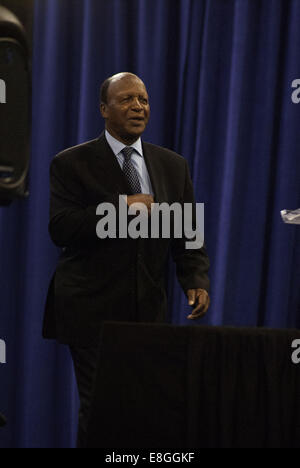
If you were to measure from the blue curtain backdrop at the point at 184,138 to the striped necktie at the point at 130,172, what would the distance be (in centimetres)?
85

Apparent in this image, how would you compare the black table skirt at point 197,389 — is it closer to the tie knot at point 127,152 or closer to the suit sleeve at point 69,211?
the suit sleeve at point 69,211

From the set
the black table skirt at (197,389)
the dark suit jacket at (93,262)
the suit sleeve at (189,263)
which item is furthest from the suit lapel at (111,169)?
the black table skirt at (197,389)

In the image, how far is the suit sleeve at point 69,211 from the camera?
1.83 metres

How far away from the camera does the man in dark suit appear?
6.14 feet

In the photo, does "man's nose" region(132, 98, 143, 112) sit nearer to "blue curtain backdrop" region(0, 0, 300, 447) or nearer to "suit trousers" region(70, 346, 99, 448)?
"suit trousers" region(70, 346, 99, 448)

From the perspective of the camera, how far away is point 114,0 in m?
2.81

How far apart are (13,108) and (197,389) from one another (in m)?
0.66

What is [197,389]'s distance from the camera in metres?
1.26

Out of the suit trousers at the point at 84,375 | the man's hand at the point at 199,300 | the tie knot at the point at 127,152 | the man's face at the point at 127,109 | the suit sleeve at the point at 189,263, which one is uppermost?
the man's face at the point at 127,109

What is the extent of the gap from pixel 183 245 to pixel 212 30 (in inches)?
47.5

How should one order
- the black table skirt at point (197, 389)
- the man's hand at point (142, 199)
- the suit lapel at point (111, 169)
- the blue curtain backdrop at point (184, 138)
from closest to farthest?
1. the black table skirt at point (197, 389)
2. the man's hand at point (142, 199)
3. the suit lapel at point (111, 169)
4. the blue curtain backdrop at point (184, 138)

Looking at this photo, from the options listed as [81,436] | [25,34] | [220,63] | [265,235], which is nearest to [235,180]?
[265,235]

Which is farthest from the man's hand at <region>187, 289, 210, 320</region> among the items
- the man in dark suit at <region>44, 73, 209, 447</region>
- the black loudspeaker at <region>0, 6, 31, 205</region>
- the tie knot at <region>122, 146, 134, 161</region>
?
the black loudspeaker at <region>0, 6, 31, 205</region>

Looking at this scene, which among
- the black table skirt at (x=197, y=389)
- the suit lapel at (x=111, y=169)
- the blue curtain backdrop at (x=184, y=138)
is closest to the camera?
the black table skirt at (x=197, y=389)
